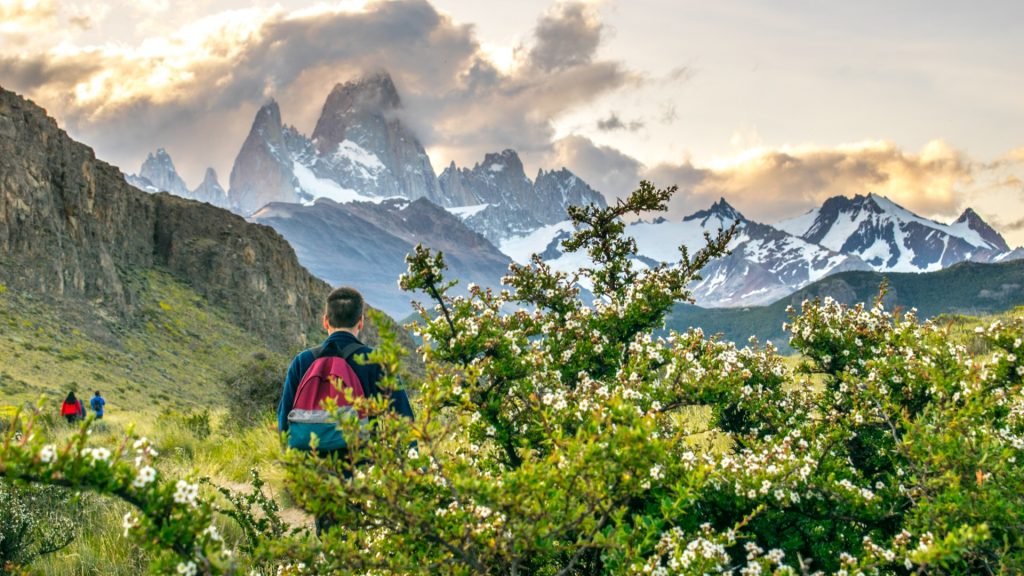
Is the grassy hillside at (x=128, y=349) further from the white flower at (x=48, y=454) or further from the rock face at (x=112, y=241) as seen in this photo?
the white flower at (x=48, y=454)

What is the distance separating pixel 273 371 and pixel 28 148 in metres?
49.8

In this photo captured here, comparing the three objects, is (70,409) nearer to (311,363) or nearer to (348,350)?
(311,363)

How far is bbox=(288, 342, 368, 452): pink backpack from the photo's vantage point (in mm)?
5973

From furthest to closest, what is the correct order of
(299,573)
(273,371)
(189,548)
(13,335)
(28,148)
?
(28,148), (13,335), (273,371), (299,573), (189,548)

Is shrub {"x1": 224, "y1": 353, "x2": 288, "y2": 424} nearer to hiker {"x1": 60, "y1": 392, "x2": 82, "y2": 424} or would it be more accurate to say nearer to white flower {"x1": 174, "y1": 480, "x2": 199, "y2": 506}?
hiker {"x1": 60, "y1": 392, "x2": 82, "y2": 424}

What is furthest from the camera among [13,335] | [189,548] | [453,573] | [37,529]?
[13,335]

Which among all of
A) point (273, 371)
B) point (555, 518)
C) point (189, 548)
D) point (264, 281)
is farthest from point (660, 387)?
point (264, 281)

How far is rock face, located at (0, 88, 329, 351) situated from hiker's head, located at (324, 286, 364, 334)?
5678 centimetres

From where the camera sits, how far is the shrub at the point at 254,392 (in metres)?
20.2

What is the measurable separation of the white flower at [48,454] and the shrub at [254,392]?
18222 mm

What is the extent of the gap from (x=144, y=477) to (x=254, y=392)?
20236mm

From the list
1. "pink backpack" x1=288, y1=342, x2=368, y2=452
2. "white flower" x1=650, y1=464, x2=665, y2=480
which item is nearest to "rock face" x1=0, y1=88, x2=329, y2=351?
"pink backpack" x1=288, y1=342, x2=368, y2=452

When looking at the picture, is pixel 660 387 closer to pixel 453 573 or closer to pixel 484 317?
pixel 484 317

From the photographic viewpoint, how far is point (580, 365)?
7.09 meters
